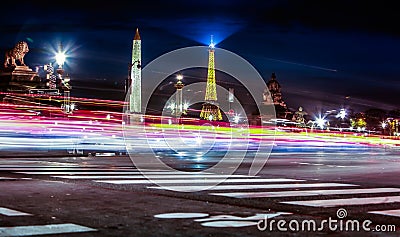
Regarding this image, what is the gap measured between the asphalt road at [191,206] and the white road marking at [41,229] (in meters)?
0.01

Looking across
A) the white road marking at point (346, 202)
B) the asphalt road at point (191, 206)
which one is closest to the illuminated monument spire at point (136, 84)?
the asphalt road at point (191, 206)

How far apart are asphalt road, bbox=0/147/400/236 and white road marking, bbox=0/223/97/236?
0.5 inches

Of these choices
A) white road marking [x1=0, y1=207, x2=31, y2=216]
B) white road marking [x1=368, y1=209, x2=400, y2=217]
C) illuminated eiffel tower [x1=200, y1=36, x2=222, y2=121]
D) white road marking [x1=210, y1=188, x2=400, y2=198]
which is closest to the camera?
white road marking [x1=0, y1=207, x2=31, y2=216]

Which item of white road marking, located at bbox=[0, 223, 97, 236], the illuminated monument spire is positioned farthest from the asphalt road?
the illuminated monument spire

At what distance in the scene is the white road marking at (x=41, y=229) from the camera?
7.52m

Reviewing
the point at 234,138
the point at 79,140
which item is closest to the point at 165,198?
the point at 79,140

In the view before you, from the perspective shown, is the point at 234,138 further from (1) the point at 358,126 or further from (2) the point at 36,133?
(1) the point at 358,126

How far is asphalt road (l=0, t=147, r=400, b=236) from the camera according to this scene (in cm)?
803

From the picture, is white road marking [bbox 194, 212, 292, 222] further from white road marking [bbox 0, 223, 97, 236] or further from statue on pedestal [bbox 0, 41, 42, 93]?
statue on pedestal [bbox 0, 41, 42, 93]

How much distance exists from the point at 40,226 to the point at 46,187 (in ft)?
16.3

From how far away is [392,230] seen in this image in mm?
8141

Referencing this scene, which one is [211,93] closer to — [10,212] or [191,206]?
[191,206]

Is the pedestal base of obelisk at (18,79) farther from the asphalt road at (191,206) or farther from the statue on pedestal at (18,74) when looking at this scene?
the asphalt road at (191,206)

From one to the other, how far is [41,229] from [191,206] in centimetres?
311
